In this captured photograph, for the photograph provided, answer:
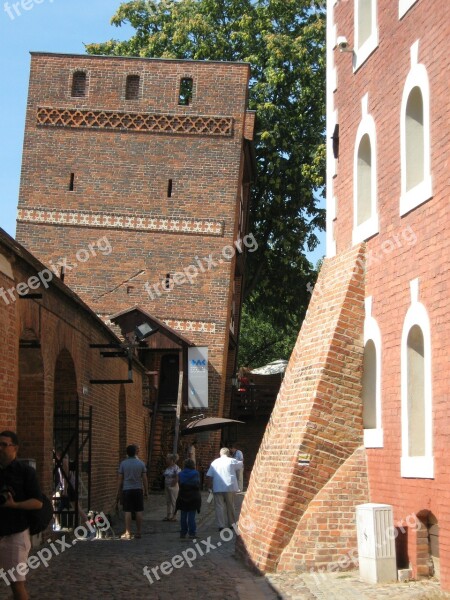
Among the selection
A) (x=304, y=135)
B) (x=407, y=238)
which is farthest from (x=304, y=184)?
(x=407, y=238)

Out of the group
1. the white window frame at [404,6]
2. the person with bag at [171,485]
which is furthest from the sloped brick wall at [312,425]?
the person with bag at [171,485]

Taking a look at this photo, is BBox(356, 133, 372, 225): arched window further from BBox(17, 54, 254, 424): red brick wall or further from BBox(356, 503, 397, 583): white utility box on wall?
BBox(17, 54, 254, 424): red brick wall

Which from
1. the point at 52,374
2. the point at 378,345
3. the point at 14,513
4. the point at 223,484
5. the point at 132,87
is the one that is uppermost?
Result: the point at 132,87

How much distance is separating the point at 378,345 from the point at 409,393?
1090 millimetres

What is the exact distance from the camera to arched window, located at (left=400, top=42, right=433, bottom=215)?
11258mm

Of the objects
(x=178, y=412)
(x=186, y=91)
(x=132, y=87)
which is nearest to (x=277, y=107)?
(x=186, y=91)

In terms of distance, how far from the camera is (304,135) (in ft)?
112

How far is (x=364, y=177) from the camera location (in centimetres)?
1365

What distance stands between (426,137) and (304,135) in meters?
23.5

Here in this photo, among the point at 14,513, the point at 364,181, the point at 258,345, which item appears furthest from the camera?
the point at 258,345

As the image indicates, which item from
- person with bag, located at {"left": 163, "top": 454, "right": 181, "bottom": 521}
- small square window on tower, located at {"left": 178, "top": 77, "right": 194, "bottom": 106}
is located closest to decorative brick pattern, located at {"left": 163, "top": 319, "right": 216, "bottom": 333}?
small square window on tower, located at {"left": 178, "top": 77, "right": 194, "bottom": 106}

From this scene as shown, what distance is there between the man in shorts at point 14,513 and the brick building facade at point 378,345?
13.8ft

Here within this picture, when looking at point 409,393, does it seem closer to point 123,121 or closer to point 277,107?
point 123,121

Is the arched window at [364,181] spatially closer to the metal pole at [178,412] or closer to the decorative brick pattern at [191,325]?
the metal pole at [178,412]
